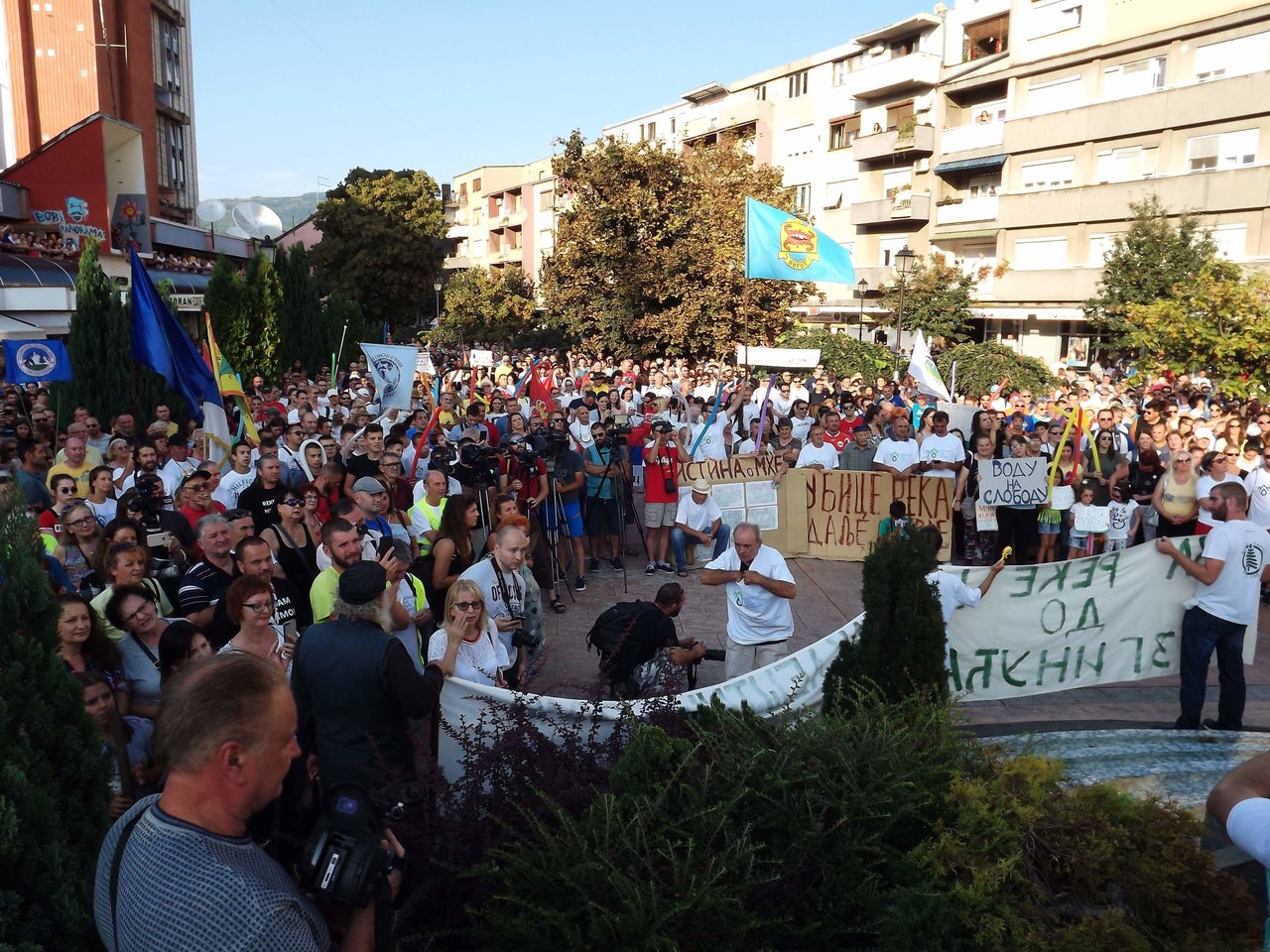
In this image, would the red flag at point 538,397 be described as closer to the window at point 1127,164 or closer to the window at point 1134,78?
the window at point 1127,164

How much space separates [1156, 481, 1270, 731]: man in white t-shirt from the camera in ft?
19.5

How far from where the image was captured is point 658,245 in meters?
26.7

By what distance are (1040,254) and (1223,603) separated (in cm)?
3206

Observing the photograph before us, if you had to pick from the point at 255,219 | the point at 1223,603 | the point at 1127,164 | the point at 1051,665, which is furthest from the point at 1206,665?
the point at 255,219

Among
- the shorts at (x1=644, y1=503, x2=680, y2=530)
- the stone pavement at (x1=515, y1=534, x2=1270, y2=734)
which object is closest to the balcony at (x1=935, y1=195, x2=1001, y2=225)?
the stone pavement at (x1=515, y1=534, x2=1270, y2=734)

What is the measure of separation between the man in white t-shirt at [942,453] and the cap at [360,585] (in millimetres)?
8246

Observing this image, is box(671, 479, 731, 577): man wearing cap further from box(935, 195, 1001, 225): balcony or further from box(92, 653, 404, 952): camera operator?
box(935, 195, 1001, 225): balcony

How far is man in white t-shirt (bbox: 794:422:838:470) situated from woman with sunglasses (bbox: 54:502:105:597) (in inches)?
293

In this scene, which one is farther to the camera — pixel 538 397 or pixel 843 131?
pixel 843 131

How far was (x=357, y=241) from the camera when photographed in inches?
1870

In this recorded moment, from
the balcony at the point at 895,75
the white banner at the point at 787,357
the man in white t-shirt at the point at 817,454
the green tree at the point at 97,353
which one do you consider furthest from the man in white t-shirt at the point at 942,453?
the balcony at the point at 895,75

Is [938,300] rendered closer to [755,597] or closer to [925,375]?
[925,375]

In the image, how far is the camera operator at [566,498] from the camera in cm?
940

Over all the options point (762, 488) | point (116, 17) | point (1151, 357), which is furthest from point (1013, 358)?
point (116, 17)
